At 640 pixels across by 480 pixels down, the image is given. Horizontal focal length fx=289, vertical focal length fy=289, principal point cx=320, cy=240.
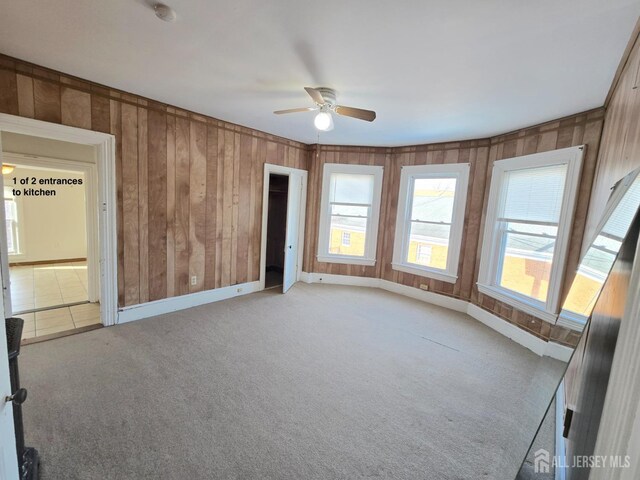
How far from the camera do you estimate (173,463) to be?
1.69m

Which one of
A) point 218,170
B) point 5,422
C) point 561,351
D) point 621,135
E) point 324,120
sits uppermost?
point 324,120

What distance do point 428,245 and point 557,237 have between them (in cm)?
194

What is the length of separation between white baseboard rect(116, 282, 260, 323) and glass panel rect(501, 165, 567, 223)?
4022mm

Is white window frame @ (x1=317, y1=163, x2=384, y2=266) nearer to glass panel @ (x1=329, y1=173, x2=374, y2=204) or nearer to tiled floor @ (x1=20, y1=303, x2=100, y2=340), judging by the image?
glass panel @ (x1=329, y1=173, x2=374, y2=204)

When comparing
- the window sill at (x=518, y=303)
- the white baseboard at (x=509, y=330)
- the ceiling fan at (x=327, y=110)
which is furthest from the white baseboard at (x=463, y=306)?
the ceiling fan at (x=327, y=110)

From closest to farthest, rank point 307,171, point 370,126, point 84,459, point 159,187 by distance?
point 84,459
point 159,187
point 370,126
point 307,171

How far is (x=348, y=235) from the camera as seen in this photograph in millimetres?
5586

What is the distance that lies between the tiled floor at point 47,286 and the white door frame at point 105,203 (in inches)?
54.8

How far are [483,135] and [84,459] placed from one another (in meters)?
5.19

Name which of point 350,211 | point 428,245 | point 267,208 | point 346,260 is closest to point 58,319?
point 267,208

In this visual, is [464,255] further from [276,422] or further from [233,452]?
[233,452]

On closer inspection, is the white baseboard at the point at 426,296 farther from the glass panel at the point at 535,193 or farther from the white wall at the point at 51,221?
the white wall at the point at 51,221

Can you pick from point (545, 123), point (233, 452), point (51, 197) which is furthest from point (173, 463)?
point (51, 197)

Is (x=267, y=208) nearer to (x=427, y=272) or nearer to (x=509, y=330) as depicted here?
(x=427, y=272)
